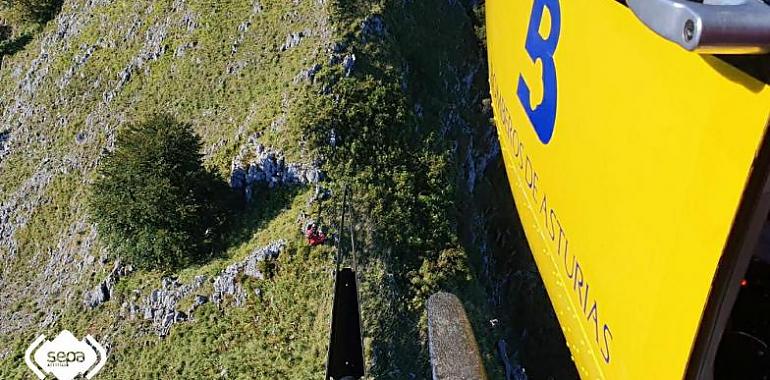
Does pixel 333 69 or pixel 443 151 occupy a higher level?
pixel 333 69

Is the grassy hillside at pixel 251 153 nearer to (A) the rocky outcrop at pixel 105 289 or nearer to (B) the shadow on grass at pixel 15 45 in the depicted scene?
(A) the rocky outcrop at pixel 105 289

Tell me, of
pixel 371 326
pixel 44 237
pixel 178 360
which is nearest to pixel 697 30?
pixel 371 326

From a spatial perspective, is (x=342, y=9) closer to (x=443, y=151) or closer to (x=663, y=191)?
(x=443, y=151)

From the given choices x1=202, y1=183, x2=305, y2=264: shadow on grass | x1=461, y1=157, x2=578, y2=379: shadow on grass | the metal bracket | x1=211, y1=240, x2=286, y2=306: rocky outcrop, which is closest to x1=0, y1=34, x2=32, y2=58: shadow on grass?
x1=202, y1=183, x2=305, y2=264: shadow on grass

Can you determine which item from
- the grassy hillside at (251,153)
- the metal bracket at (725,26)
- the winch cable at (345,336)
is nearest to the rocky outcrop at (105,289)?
the grassy hillside at (251,153)

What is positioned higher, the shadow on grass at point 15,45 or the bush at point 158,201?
the shadow on grass at point 15,45
